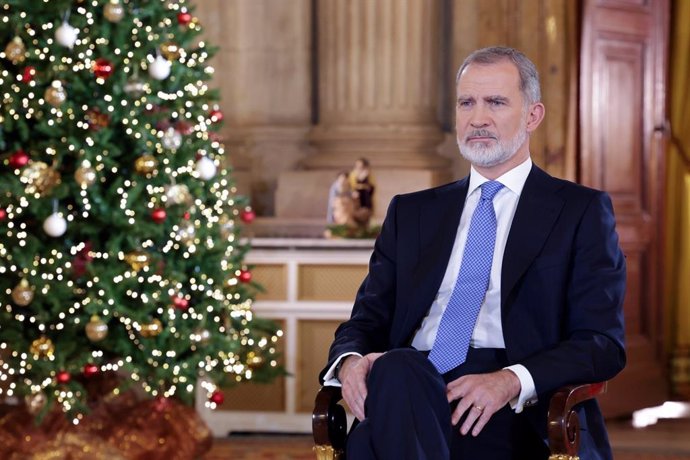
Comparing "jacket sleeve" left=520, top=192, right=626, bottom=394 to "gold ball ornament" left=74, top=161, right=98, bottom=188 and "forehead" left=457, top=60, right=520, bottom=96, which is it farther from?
"gold ball ornament" left=74, top=161, right=98, bottom=188

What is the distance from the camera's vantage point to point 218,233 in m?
5.99

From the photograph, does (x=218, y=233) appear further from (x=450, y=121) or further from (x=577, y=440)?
(x=577, y=440)

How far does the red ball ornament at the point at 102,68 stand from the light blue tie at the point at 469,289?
2725mm

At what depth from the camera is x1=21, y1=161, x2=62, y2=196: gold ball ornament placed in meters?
5.48

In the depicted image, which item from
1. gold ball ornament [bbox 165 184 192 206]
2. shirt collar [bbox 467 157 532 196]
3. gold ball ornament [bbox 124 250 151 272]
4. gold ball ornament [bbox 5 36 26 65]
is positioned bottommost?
gold ball ornament [bbox 124 250 151 272]

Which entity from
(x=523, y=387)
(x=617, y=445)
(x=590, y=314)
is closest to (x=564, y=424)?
(x=523, y=387)

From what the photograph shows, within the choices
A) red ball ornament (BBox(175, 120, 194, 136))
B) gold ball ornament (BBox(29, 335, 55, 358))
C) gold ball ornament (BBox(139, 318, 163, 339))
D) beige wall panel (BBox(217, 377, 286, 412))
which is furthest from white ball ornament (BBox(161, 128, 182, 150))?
beige wall panel (BBox(217, 377, 286, 412))

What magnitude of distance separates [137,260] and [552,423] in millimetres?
3063

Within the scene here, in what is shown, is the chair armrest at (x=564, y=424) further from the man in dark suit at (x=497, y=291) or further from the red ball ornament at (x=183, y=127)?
the red ball ornament at (x=183, y=127)

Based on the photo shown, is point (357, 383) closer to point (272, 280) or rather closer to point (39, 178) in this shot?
point (39, 178)

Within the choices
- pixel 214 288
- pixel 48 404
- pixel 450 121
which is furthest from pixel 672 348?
pixel 48 404

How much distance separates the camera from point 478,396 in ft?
9.15

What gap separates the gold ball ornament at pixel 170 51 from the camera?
19.0 ft

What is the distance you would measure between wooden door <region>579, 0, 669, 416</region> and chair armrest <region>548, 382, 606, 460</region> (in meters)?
4.04
